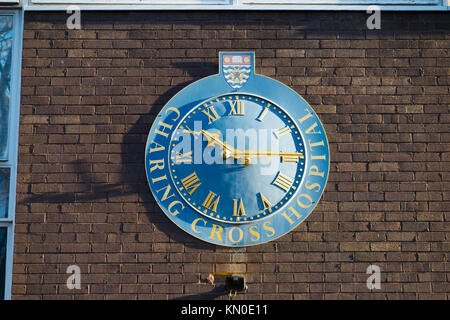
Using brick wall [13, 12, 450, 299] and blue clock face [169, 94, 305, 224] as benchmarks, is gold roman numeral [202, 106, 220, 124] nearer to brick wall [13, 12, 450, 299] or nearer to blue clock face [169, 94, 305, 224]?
blue clock face [169, 94, 305, 224]

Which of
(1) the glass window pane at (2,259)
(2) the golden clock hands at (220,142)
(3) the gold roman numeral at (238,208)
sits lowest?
(1) the glass window pane at (2,259)

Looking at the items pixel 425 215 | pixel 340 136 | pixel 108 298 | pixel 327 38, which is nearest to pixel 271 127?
pixel 340 136

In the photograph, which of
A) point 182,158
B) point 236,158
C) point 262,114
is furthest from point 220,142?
point 262,114

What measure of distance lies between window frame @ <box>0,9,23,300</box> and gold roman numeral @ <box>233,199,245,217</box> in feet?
6.96

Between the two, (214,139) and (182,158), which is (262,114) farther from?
(182,158)

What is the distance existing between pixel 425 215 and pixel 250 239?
1685 millimetres

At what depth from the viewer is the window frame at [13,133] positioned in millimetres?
6590

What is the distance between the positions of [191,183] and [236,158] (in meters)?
0.49

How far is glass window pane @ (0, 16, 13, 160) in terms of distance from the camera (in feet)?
22.5

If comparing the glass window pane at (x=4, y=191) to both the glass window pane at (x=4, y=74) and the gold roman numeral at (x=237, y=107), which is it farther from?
the gold roman numeral at (x=237, y=107)

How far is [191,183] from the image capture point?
658 cm

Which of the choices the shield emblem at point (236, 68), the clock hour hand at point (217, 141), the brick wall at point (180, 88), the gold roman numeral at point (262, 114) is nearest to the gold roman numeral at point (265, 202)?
the brick wall at point (180, 88)

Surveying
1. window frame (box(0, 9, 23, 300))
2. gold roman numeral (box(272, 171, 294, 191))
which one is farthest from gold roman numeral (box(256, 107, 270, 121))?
window frame (box(0, 9, 23, 300))
